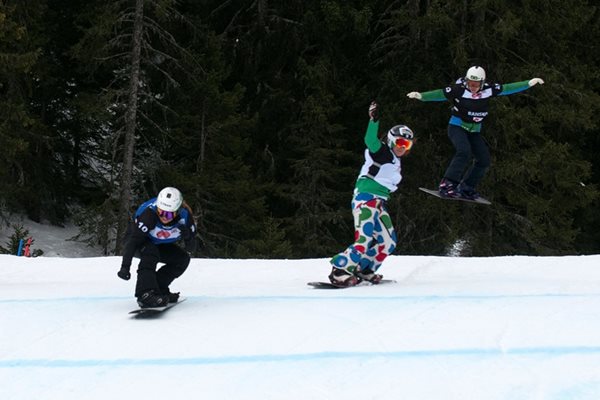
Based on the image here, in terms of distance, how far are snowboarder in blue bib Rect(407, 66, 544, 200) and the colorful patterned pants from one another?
113cm

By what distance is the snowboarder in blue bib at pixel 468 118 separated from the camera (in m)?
8.66

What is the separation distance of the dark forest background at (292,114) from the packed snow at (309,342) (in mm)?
9835

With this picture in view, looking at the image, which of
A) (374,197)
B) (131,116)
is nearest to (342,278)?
(374,197)

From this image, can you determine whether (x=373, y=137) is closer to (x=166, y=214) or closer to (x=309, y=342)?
(x=166, y=214)

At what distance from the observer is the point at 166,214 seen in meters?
7.15

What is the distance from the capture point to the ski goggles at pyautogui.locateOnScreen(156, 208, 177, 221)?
23.4 feet

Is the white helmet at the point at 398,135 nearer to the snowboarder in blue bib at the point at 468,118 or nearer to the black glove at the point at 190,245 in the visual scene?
the snowboarder in blue bib at the point at 468,118

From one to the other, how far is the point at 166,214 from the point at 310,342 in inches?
80.8

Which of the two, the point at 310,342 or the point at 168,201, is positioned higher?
the point at 168,201

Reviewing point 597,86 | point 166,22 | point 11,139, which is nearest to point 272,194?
point 166,22

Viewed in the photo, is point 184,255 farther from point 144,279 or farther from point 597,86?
point 597,86

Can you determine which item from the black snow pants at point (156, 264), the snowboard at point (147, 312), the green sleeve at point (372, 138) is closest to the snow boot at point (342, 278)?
the green sleeve at point (372, 138)

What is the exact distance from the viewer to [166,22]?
Result: 67.6ft

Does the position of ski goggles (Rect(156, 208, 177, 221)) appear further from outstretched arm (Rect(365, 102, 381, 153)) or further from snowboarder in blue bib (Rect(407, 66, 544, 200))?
snowboarder in blue bib (Rect(407, 66, 544, 200))
